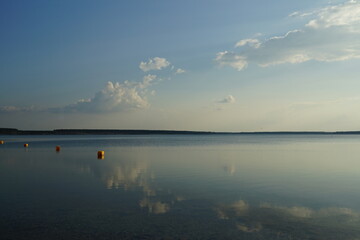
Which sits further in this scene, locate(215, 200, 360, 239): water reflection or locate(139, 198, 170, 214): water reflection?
locate(139, 198, 170, 214): water reflection

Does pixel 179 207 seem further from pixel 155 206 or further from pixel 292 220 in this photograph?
pixel 292 220

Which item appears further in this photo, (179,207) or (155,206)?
(155,206)

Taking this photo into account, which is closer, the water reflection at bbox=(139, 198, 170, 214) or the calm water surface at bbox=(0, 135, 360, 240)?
the calm water surface at bbox=(0, 135, 360, 240)

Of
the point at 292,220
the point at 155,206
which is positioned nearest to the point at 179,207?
the point at 155,206

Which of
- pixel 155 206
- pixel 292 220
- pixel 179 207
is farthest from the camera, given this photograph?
pixel 155 206

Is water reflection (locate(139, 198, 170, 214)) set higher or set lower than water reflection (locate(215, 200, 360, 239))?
lower

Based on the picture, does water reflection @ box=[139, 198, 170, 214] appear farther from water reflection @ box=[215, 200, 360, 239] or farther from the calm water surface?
water reflection @ box=[215, 200, 360, 239]

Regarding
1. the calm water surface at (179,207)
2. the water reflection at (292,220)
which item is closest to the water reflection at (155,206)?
the calm water surface at (179,207)

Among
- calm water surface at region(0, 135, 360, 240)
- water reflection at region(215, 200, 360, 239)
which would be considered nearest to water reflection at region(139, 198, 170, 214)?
calm water surface at region(0, 135, 360, 240)

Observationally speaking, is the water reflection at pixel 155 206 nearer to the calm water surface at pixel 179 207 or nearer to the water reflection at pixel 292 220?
the calm water surface at pixel 179 207

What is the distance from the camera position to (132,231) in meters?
11.0

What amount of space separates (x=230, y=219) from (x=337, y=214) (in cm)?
469

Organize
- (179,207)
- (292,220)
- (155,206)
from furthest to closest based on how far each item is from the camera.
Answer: (155,206) < (179,207) < (292,220)

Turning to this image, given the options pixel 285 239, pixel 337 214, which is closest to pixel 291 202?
pixel 337 214
